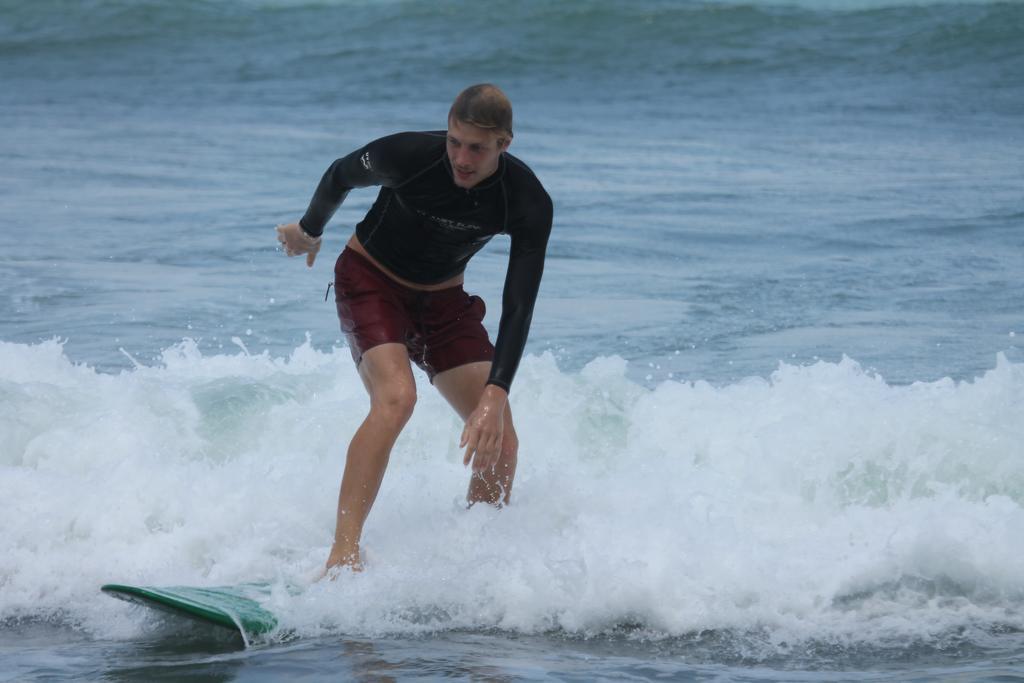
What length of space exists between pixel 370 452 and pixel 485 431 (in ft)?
1.57

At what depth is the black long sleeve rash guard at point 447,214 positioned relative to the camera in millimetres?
4789

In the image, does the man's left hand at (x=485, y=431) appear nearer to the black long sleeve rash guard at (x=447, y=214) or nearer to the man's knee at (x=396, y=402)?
the black long sleeve rash guard at (x=447, y=214)

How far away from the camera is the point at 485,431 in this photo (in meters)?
4.48

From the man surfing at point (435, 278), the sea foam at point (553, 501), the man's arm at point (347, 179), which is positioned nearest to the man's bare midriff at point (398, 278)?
the man surfing at point (435, 278)

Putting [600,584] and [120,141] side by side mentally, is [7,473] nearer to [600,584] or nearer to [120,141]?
[600,584]

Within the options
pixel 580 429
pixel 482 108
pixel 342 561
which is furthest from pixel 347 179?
pixel 580 429

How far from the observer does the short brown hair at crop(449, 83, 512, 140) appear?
4.48 meters

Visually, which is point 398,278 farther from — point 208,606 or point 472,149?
point 208,606

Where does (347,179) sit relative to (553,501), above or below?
above

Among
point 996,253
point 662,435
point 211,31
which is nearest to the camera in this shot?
point 662,435

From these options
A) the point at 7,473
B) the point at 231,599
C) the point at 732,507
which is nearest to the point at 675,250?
the point at 732,507

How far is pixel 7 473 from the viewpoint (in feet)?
20.2

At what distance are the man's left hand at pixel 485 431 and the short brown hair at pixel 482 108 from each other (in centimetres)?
84

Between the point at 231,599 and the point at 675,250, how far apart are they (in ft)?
25.5
